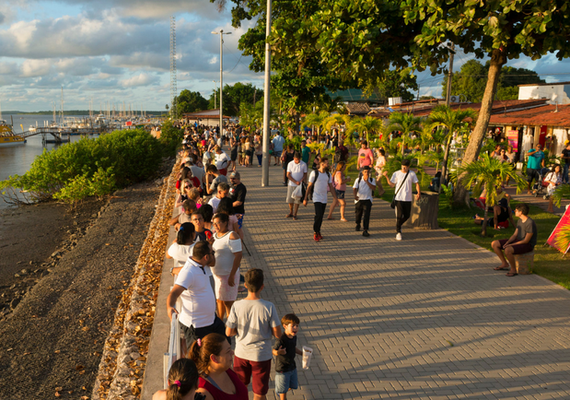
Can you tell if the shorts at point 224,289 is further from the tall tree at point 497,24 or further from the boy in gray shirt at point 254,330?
the tall tree at point 497,24

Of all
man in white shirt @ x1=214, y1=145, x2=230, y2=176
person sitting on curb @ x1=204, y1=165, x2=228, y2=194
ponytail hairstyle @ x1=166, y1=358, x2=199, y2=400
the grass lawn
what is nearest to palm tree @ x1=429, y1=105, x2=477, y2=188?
the grass lawn

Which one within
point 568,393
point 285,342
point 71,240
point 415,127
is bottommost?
point 71,240

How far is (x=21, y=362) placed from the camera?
731 cm

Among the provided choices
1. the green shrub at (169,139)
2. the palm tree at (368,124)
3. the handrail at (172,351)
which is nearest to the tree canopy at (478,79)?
the green shrub at (169,139)

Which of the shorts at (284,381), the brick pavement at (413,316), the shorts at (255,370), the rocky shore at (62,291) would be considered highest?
the shorts at (255,370)

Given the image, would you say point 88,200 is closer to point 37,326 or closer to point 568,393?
point 37,326

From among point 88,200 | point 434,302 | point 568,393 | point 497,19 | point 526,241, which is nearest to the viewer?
point 568,393

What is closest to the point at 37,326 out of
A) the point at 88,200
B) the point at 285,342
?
the point at 285,342

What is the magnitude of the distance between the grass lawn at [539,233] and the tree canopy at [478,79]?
5401 centimetres

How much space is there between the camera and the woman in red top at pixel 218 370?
2.88 m

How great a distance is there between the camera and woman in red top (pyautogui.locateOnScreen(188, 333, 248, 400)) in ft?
9.46

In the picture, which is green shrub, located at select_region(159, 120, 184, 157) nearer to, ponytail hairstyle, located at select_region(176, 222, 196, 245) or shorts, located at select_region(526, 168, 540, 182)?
shorts, located at select_region(526, 168, 540, 182)

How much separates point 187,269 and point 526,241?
6.74 metres

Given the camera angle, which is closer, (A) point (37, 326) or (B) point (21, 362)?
(B) point (21, 362)
